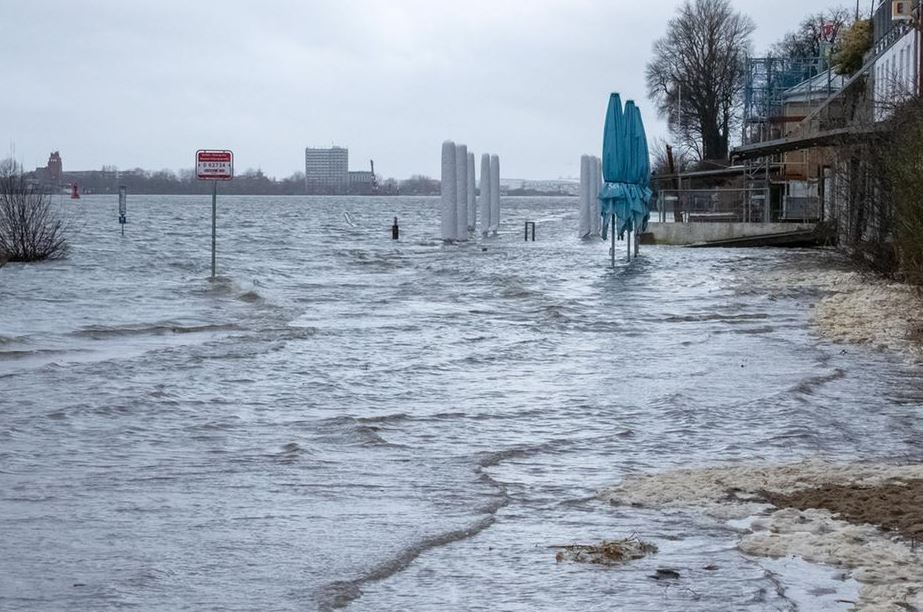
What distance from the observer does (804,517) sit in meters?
7.92

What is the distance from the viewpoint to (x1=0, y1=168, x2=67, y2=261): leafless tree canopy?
4262 cm

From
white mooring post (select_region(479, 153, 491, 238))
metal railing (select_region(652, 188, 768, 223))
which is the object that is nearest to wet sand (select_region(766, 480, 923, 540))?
metal railing (select_region(652, 188, 768, 223))

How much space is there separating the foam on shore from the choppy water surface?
0.25 metres

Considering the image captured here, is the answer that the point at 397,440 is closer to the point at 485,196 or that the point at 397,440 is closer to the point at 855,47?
the point at 485,196

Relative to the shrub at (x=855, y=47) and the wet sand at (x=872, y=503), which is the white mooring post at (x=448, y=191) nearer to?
the shrub at (x=855, y=47)

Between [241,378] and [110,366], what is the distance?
200cm

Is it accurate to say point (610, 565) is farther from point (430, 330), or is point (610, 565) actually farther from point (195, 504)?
point (430, 330)

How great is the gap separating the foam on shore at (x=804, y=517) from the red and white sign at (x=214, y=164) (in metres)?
21.4

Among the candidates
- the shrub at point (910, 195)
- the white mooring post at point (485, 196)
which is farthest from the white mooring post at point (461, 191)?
the shrub at point (910, 195)

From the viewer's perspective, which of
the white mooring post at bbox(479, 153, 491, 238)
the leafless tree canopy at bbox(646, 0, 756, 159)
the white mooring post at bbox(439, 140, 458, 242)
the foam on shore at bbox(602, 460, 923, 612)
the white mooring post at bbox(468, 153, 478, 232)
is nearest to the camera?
the foam on shore at bbox(602, 460, 923, 612)

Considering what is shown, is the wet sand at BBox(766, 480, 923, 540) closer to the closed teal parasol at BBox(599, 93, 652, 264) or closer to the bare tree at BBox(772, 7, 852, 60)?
the closed teal parasol at BBox(599, 93, 652, 264)

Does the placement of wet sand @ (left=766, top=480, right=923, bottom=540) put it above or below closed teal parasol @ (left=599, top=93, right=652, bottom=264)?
below

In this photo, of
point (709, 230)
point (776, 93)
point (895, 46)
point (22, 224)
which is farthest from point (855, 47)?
point (22, 224)

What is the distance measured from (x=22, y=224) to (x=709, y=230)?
2141 cm
